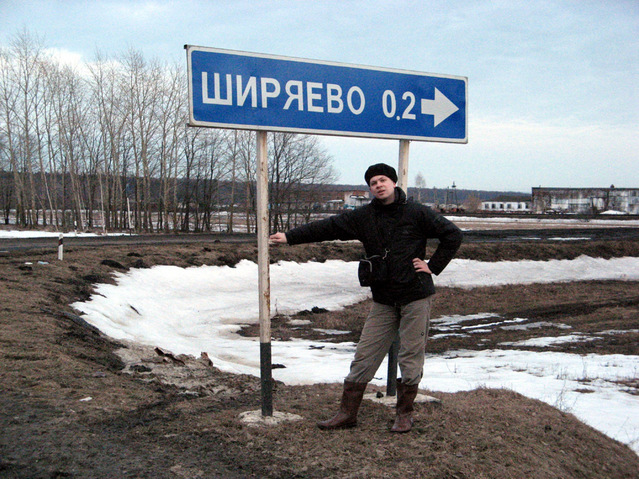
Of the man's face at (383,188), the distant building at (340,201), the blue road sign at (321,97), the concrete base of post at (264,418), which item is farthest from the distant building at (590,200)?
the concrete base of post at (264,418)

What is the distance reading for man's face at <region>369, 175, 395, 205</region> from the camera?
432 cm

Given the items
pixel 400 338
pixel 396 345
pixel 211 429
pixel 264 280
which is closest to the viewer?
pixel 211 429

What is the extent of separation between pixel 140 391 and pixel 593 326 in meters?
11.5

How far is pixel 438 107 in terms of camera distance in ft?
17.5

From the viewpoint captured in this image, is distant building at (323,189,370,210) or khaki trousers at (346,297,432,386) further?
distant building at (323,189,370,210)

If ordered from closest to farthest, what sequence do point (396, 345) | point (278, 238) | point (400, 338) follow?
1. point (400, 338)
2. point (278, 238)
3. point (396, 345)

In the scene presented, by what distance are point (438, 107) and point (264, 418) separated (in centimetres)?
297

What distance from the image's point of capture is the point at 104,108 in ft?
161

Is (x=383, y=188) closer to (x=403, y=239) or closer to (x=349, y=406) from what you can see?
(x=403, y=239)

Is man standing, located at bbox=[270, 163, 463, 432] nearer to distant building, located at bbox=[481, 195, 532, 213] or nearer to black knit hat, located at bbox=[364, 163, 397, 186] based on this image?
black knit hat, located at bbox=[364, 163, 397, 186]

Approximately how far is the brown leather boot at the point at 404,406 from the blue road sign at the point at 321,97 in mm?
2008

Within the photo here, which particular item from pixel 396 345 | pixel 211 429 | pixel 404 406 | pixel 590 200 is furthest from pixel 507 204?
pixel 211 429

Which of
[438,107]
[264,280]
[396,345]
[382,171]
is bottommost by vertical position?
[396,345]

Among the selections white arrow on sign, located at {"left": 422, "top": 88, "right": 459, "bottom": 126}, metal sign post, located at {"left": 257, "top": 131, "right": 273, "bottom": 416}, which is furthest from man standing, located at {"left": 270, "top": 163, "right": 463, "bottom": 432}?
white arrow on sign, located at {"left": 422, "top": 88, "right": 459, "bottom": 126}
